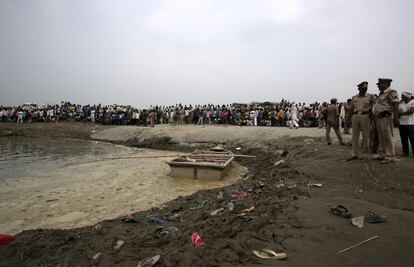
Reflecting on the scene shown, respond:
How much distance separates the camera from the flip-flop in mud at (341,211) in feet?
14.4

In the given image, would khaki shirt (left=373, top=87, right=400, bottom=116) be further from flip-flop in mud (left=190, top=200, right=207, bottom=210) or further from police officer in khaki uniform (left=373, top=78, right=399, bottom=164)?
flip-flop in mud (left=190, top=200, right=207, bottom=210)

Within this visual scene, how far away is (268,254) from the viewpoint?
11.7ft

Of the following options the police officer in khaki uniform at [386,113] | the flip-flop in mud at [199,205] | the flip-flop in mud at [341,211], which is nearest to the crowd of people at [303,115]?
the police officer in khaki uniform at [386,113]

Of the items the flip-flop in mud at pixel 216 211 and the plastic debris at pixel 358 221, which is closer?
the plastic debris at pixel 358 221

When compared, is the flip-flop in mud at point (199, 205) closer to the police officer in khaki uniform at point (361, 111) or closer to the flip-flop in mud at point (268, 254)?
the flip-flop in mud at point (268, 254)

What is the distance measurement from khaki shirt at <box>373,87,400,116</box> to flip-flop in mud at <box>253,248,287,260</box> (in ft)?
17.1

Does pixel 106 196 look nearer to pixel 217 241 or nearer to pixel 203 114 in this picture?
pixel 217 241

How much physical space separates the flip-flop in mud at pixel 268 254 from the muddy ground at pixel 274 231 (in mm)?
73

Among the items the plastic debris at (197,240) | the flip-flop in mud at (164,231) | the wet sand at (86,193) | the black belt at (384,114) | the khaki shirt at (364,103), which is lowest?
the wet sand at (86,193)

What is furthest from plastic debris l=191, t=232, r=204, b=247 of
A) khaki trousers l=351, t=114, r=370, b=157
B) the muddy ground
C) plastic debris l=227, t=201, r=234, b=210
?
khaki trousers l=351, t=114, r=370, b=157

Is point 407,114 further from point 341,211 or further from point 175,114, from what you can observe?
point 175,114

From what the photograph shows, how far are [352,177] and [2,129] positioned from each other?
28.1m

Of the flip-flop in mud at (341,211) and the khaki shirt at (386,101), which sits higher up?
the khaki shirt at (386,101)

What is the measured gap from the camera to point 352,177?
6812mm
